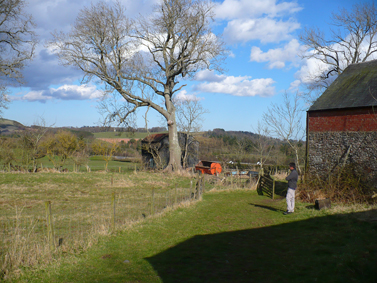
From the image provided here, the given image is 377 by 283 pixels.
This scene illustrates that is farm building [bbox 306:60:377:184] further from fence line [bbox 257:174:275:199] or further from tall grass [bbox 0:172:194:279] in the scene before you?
tall grass [bbox 0:172:194:279]

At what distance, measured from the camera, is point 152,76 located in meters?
26.7

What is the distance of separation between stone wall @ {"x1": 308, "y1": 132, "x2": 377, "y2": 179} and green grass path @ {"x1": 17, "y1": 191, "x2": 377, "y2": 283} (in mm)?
4238

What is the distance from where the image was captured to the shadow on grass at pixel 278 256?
545 centimetres

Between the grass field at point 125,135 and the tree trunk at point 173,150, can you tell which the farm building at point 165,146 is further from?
the tree trunk at point 173,150

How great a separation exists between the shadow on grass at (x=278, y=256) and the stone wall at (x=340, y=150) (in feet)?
17.8

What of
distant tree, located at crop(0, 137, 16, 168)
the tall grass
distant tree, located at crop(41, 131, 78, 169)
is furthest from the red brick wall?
distant tree, located at crop(41, 131, 78, 169)

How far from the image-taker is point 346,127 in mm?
14492

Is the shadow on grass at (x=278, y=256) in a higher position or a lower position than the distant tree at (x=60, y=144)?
lower

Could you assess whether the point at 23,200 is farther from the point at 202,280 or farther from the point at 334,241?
the point at 334,241

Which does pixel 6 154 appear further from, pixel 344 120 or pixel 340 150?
pixel 344 120

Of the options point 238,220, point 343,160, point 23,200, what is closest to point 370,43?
point 343,160

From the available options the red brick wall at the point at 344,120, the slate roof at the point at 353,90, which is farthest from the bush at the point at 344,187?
the slate roof at the point at 353,90

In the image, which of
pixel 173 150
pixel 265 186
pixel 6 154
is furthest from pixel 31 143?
pixel 265 186

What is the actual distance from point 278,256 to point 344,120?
10.6 metres
